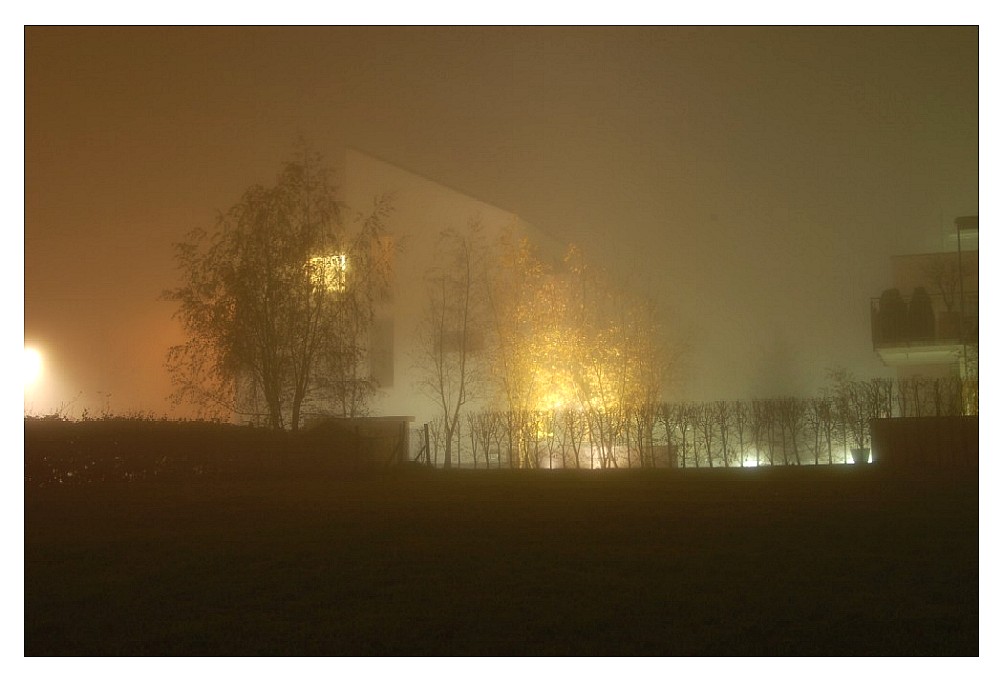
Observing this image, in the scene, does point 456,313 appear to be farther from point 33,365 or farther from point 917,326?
point 917,326

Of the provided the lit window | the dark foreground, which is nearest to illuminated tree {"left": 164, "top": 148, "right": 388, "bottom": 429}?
the lit window

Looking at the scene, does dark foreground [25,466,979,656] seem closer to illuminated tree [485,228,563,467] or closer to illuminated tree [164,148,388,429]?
illuminated tree [164,148,388,429]

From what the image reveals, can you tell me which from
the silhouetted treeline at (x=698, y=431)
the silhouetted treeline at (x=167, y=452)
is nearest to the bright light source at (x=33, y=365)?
the silhouetted treeline at (x=167, y=452)

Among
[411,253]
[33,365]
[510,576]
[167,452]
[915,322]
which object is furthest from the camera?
[411,253]

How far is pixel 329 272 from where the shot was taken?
17.0m

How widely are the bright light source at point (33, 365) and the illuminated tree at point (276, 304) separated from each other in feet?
9.90

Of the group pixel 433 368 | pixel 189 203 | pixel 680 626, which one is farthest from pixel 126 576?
pixel 433 368

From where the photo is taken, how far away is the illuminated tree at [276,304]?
51.9 feet

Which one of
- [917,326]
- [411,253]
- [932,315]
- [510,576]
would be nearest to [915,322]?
[917,326]

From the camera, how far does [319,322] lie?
653 inches

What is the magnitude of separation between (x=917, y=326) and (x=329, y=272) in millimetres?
10991

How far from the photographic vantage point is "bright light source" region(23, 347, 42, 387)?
16.9 meters

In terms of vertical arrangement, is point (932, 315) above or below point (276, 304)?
below

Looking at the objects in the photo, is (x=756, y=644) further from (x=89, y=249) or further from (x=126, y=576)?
(x=89, y=249)
